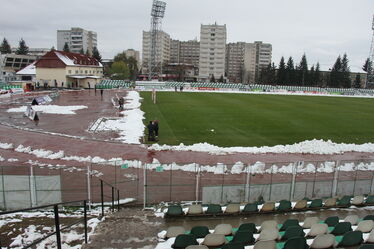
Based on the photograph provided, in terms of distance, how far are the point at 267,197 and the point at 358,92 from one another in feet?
291

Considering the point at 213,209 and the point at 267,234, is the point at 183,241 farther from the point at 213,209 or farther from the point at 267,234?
the point at 213,209

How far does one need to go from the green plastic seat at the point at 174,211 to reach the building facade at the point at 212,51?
5350 inches

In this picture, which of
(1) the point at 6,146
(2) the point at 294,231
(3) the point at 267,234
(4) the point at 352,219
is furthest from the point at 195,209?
(1) the point at 6,146

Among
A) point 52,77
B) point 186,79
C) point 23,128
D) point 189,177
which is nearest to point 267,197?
point 189,177

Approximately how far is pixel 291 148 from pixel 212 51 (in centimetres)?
12877

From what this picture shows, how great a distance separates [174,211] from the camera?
11680 millimetres

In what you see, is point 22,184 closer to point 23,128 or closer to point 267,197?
point 267,197

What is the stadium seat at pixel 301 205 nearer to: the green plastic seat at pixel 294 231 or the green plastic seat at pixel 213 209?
the green plastic seat at pixel 213 209

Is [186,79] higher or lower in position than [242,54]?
lower

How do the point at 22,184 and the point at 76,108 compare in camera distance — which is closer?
the point at 22,184

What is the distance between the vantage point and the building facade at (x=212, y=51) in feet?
481

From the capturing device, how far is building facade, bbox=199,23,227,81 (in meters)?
147

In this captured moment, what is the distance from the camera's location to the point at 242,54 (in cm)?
18738

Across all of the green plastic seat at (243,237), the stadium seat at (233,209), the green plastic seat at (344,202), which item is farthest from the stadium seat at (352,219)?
the green plastic seat at (243,237)
